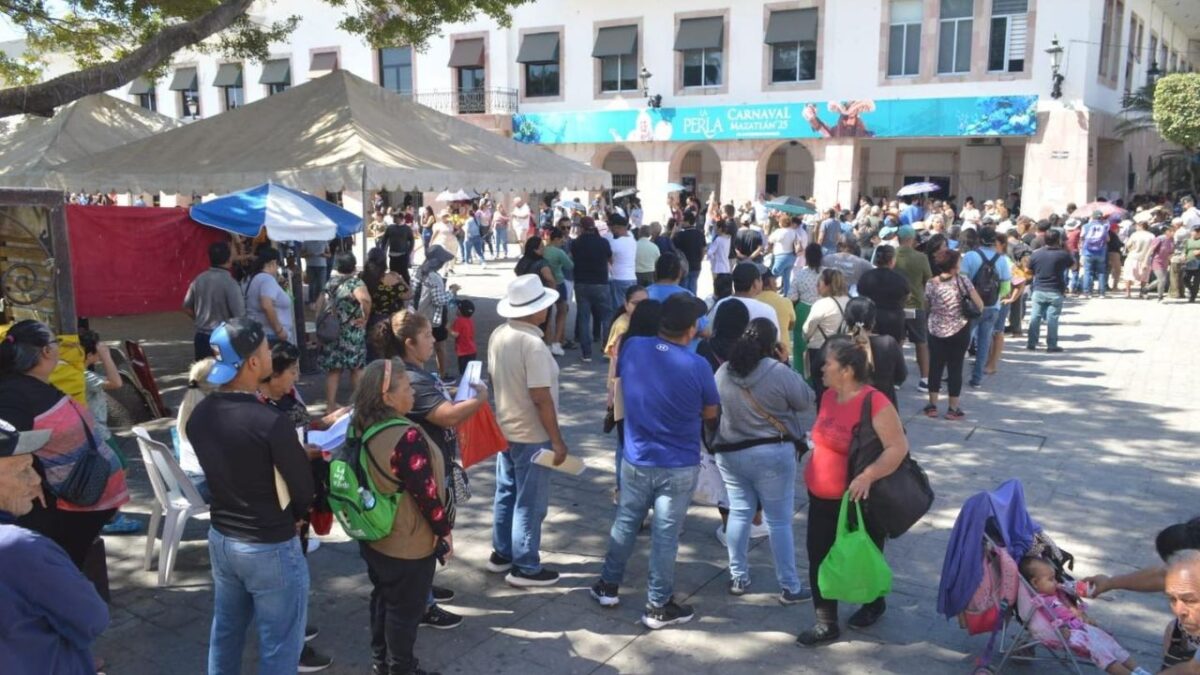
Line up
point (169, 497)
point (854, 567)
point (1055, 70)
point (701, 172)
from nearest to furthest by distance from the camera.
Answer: point (854, 567), point (169, 497), point (1055, 70), point (701, 172)

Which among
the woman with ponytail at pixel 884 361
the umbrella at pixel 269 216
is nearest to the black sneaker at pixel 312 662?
the woman with ponytail at pixel 884 361

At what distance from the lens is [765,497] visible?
4438mm

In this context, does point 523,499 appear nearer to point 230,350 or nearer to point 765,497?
point 765,497

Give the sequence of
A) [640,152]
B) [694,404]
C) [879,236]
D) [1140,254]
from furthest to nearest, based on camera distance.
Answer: [640,152]
[1140,254]
[879,236]
[694,404]

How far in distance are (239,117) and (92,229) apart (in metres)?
3.90

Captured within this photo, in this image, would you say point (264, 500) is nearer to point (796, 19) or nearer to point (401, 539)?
point (401, 539)

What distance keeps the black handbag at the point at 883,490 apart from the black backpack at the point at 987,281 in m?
5.93

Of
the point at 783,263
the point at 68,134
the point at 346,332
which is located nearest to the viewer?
the point at 346,332

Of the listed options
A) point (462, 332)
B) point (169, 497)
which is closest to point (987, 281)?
point (462, 332)

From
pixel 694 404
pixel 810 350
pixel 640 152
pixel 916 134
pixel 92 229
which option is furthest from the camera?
pixel 640 152

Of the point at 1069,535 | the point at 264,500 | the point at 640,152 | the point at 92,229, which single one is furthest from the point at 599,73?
the point at 264,500

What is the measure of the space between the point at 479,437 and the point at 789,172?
1028 inches

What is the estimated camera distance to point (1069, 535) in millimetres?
5598

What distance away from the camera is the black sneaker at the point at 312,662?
3994 millimetres
